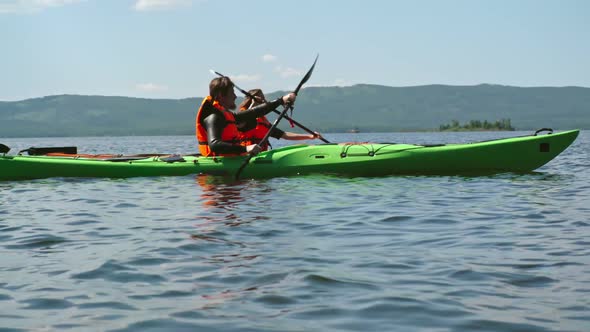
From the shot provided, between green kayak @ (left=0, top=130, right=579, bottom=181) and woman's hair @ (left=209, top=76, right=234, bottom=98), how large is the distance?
126 centimetres

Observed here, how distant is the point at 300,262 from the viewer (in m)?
5.25

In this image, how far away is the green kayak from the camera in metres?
11.9

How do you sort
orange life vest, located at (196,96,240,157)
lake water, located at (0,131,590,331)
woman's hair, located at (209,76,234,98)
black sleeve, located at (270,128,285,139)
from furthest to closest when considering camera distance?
black sleeve, located at (270,128,285,139), orange life vest, located at (196,96,240,157), woman's hair, located at (209,76,234,98), lake water, located at (0,131,590,331)

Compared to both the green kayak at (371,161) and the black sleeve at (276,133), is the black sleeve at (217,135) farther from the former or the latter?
the black sleeve at (276,133)

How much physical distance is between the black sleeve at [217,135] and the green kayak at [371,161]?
0.68ft

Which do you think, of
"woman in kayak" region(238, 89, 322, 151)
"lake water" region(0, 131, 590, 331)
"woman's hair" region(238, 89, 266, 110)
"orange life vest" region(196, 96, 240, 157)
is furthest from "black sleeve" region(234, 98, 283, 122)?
"lake water" region(0, 131, 590, 331)

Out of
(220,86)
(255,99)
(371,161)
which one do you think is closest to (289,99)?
(255,99)

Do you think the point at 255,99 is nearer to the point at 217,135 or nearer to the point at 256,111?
the point at 256,111

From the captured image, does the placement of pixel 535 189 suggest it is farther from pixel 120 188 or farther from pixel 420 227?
pixel 120 188

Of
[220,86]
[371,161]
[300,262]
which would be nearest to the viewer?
[300,262]

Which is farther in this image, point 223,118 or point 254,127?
point 254,127

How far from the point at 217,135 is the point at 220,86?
0.87 meters

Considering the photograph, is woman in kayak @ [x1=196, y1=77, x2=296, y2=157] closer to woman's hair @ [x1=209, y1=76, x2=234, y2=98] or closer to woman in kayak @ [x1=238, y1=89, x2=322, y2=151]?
woman's hair @ [x1=209, y1=76, x2=234, y2=98]

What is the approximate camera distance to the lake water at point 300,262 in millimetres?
3922
